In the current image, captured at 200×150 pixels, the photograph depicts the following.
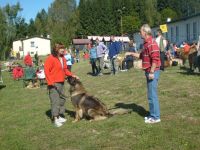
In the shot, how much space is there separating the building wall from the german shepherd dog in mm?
37647

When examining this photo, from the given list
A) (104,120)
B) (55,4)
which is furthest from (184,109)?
(55,4)

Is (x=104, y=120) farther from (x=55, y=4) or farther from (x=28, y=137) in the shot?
(x=55, y=4)

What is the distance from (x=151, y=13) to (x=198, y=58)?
3523 inches

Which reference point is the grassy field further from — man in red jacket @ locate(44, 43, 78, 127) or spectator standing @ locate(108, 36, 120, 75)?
spectator standing @ locate(108, 36, 120, 75)

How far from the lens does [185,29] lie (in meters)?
51.0

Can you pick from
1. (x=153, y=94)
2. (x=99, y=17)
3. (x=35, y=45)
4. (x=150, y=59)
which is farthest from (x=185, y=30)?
(x=99, y=17)

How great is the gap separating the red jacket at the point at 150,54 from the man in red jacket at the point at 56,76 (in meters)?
2.08

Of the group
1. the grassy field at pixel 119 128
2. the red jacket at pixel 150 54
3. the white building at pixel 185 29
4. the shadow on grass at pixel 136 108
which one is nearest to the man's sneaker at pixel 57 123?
the grassy field at pixel 119 128

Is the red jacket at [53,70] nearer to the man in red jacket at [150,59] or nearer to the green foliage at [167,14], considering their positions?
the man in red jacket at [150,59]

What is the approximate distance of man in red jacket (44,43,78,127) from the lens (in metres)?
9.52

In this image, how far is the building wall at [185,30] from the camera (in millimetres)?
47438

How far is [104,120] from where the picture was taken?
31.3 ft

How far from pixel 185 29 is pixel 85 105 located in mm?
43036

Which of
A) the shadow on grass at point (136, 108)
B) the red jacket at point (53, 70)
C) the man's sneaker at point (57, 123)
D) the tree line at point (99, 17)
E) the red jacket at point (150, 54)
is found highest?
the tree line at point (99, 17)
